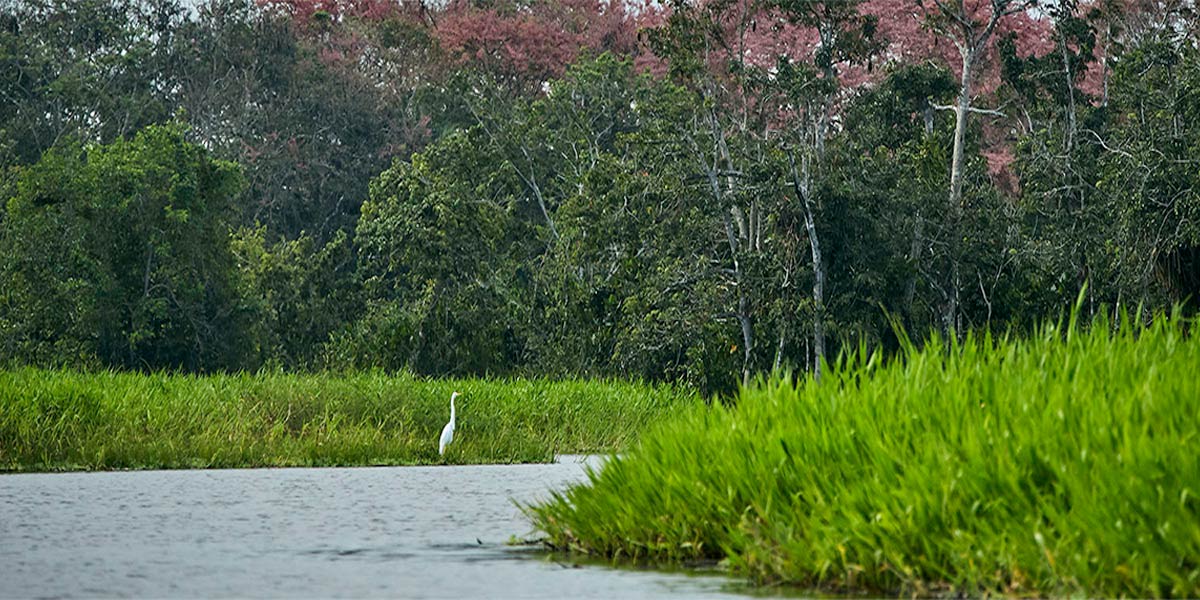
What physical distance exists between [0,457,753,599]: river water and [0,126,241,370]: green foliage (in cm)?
1522

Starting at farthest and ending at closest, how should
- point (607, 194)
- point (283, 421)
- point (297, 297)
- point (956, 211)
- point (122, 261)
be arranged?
point (297, 297) → point (122, 261) → point (607, 194) → point (956, 211) → point (283, 421)

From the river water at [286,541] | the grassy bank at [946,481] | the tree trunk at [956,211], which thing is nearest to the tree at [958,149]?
the tree trunk at [956,211]

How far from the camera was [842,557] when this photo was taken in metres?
6.29

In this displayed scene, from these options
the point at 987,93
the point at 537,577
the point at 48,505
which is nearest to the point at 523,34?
the point at 987,93

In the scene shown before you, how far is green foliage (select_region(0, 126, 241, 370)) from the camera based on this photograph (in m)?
28.4

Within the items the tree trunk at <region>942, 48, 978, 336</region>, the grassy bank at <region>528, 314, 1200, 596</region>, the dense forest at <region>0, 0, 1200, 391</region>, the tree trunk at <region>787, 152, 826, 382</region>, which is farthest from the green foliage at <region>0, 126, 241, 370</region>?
the grassy bank at <region>528, 314, 1200, 596</region>

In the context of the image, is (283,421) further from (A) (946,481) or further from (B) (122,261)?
(B) (122,261)

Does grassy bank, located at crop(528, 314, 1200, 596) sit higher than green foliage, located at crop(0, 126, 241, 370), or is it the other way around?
grassy bank, located at crop(528, 314, 1200, 596)

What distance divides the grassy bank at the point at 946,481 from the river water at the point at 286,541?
1.24ft

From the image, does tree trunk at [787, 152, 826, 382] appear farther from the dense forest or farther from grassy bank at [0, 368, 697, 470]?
grassy bank at [0, 368, 697, 470]

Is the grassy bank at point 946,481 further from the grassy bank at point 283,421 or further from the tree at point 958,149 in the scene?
the tree at point 958,149

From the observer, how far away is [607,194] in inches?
1118

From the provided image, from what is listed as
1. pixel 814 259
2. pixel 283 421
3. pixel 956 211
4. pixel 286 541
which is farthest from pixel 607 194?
pixel 286 541

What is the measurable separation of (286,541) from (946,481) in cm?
375
